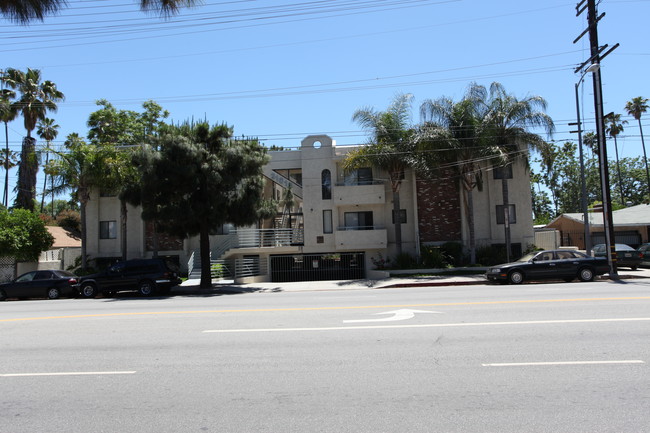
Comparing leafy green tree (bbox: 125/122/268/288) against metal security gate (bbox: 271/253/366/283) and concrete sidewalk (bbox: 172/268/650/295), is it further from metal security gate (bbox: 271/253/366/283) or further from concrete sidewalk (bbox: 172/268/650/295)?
metal security gate (bbox: 271/253/366/283)

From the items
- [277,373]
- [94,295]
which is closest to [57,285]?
[94,295]

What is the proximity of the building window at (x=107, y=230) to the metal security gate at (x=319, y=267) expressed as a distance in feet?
34.9

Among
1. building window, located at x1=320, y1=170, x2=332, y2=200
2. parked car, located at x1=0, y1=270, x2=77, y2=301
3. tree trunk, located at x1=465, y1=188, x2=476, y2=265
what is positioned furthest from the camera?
building window, located at x1=320, y1=170, x2=332, y2=200

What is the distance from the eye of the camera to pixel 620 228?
3494cm

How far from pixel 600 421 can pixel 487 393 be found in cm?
115

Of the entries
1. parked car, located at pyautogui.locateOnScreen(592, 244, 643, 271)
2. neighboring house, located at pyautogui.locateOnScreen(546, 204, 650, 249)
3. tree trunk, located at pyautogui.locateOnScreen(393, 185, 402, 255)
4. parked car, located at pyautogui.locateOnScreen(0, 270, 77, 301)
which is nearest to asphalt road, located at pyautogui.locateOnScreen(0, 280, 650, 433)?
parked car, located at pyautogui.locateOnScreen(0, 270, 77, 301)

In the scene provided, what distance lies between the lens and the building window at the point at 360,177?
94.9 ft

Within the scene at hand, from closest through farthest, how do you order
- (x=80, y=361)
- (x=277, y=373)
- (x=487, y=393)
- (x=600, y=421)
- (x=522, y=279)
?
(x=600, y=421) < (x=487, y=393) < (x=277, y=373) < (x=80, y=361) < (x=522, y=279)

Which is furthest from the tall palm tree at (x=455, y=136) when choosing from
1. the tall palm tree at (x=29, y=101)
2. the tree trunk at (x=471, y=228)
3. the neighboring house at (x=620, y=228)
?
the tall palm tree at (x=29, y=101)

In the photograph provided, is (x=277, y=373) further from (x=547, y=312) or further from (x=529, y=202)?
(x=529, y=202)

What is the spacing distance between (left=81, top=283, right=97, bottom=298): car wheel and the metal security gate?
422 inches

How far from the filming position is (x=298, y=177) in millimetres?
33812

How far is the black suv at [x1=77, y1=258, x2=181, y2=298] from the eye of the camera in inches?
832

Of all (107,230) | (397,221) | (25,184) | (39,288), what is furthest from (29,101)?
(397,221)
